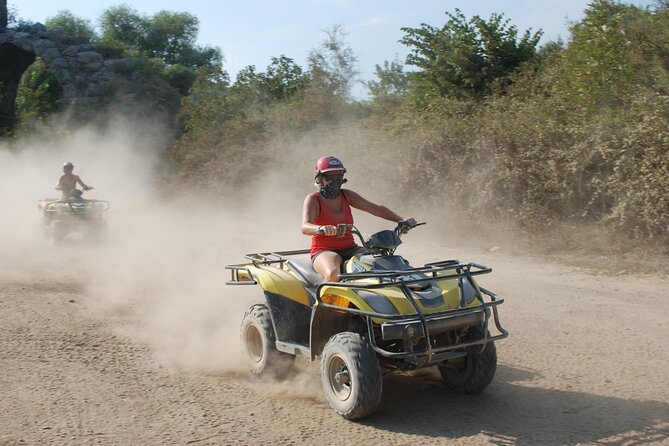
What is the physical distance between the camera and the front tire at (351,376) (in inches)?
211

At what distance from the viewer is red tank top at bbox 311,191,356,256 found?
657 cm

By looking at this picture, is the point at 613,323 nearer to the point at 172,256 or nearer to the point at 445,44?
the point at 172,256

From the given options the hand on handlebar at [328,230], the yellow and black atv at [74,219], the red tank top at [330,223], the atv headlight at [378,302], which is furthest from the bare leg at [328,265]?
the yellow and black atv at [74,219]

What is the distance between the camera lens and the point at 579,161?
13414mm

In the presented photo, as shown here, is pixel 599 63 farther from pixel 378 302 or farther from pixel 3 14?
pixel 3 14

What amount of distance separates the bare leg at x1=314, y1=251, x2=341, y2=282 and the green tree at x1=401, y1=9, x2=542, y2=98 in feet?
42.6

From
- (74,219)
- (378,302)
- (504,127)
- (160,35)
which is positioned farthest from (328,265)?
(160,35)

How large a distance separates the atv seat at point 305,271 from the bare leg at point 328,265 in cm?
7

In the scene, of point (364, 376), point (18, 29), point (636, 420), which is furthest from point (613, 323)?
point (18, 29)

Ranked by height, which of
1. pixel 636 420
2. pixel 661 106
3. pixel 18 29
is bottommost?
pixel 636 420

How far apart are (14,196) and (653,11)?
2058 cm

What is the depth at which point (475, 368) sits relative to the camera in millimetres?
5930

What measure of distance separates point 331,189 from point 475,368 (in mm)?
2013

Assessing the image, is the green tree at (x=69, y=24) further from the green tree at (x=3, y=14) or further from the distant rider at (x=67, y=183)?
the distant rider at (x=67, y=183)
